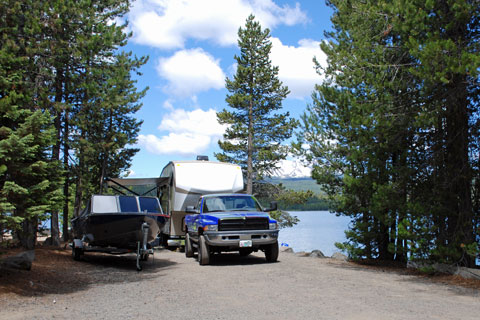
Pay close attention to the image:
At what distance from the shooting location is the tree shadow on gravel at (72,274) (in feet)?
29.4

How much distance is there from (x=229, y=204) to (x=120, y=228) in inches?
145

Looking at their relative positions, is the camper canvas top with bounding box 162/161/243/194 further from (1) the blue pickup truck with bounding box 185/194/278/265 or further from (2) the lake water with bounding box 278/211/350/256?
(2) the lake water with bounding box 278/211/350/256

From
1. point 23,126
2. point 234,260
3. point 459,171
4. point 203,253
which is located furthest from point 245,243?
point 23,126

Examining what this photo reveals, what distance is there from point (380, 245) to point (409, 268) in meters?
1.87

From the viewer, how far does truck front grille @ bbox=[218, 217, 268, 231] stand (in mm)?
13391

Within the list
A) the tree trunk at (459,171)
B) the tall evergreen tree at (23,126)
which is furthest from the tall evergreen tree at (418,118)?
the tall evergreen tree at (23,126)

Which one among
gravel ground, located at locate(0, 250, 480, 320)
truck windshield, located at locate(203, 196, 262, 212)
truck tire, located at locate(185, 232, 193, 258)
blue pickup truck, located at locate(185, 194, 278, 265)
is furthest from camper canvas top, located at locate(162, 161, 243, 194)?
gravel ground, located at locate(0, 250, 480, 320)

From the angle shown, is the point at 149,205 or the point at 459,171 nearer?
the point at 459,171

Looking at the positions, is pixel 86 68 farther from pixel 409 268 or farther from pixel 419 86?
pixel 409 268

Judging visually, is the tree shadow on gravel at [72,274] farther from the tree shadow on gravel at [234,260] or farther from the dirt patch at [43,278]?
the tree shadow on gravel at [234,260]

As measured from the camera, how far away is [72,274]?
11531 millimetres

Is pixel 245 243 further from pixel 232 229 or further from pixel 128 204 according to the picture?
pixel 128 204

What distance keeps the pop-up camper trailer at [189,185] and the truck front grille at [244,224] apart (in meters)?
4.67

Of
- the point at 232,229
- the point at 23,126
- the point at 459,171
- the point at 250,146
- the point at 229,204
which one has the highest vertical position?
the point at 250,146
